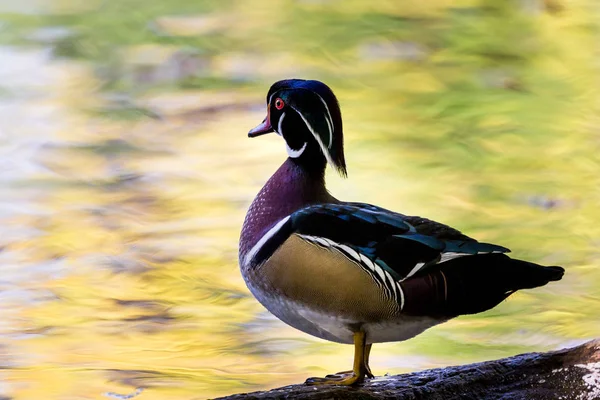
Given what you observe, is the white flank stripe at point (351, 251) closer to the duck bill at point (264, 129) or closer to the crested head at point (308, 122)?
the crested head at point (308, 122)

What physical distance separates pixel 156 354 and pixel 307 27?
2324 millimetres

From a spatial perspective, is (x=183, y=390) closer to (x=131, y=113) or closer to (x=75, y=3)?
(x=131, y=113)

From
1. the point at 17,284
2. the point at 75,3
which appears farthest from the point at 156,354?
the point at 75,3

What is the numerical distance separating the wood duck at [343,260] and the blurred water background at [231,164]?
3.48ft

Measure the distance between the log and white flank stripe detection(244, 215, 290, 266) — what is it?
22 cm

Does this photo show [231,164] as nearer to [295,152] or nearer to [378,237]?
[295,152]

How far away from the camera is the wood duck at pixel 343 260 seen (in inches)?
Answer: 62.1

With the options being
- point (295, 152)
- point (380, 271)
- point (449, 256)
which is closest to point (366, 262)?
point (380, 271)

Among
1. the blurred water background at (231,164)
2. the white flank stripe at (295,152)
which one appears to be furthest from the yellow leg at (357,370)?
the blurred water background at (231,164)

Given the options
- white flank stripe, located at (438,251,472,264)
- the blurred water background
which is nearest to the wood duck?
white flank stripe, located at (438,251,472,264)

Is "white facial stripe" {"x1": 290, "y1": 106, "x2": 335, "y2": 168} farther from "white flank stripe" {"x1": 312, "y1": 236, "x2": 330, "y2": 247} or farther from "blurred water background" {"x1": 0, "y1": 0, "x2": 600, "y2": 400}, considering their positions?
"blurred water background" {"x1": 0, "y1": 0, "x2": 600, "y2": 400}

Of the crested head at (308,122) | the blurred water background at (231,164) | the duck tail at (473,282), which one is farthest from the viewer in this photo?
the blurred water background at (231,164)

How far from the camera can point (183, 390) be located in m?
2.65

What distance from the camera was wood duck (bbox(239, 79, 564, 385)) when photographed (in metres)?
1.58
